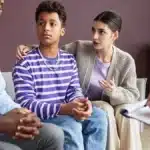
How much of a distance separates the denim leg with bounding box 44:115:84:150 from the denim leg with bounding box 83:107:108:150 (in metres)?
0.10

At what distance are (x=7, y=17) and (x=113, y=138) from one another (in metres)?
1.48

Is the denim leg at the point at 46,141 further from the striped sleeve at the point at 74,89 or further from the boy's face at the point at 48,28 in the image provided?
the boy's face at the point at 48,28

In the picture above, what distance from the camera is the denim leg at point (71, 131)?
1647 mm

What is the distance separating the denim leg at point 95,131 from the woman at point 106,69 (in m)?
0.14

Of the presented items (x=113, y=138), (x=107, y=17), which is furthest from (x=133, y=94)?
(x=107, y=17)

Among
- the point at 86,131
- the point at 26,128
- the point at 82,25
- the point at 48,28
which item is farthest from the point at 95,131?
the point at 82,25

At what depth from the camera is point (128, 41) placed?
337cm

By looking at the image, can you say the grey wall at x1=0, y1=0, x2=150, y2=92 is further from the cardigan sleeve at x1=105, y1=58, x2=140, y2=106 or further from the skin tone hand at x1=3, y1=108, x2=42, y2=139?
the skin tone hand at x1=3, y1=108, x2=42, y2=139

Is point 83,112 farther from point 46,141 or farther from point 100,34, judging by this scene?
point 100,34

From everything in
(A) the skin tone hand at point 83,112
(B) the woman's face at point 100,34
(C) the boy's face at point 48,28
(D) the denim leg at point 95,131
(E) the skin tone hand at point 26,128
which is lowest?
(D) the denim leg at point 95,131

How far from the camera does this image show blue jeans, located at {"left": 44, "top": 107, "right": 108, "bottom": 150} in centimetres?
165

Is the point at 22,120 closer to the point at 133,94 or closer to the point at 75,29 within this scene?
the point at 133,94

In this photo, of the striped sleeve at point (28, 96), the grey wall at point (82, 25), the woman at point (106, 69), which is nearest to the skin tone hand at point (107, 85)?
the woman at point (106, 69)

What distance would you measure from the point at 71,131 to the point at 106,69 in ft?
1.92
